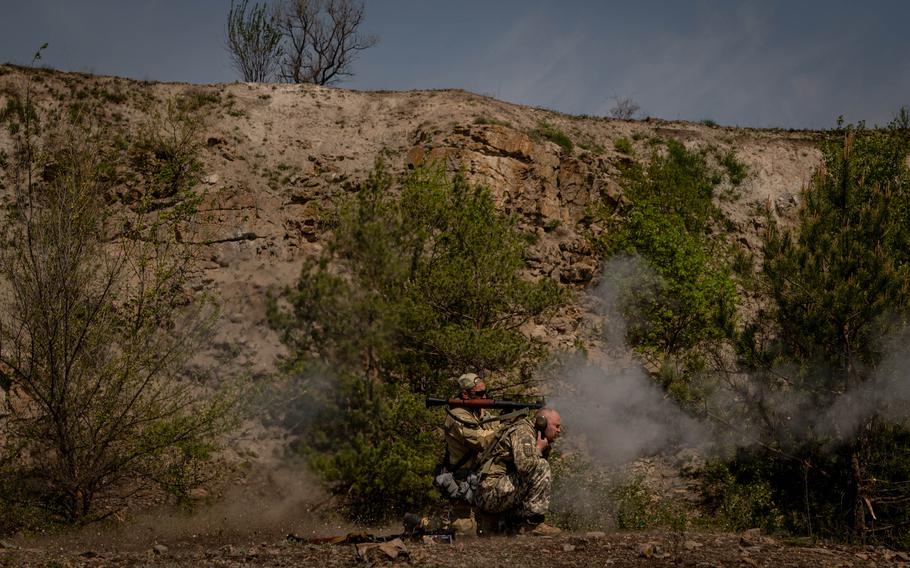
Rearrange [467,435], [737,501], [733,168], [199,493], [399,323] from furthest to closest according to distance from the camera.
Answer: [733,168] → [399,323] → [199,493] → [737,501] → [467,435]

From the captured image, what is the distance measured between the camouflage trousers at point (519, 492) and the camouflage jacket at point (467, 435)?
0.43m

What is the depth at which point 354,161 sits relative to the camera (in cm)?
2222

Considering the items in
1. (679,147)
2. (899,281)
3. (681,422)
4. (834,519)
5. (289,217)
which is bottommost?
(834,519)

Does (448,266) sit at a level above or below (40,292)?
above

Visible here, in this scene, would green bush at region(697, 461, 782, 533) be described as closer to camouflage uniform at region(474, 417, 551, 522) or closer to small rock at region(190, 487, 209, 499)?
camouflage uniform at region(474, 417, 551, 522)

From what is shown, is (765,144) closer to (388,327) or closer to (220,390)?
(388,327)

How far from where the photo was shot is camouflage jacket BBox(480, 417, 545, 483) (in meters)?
9.09

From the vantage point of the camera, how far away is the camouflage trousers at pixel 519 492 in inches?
362

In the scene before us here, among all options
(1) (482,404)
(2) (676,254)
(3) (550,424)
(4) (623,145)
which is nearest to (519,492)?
(3) (550,424)

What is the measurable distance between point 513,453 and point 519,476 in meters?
0.28

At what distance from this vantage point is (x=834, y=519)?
11.5 metres

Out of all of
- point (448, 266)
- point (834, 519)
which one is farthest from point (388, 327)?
point (834, 519)

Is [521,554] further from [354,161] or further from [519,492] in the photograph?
→ [354,161]

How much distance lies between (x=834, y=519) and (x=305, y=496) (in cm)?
809
